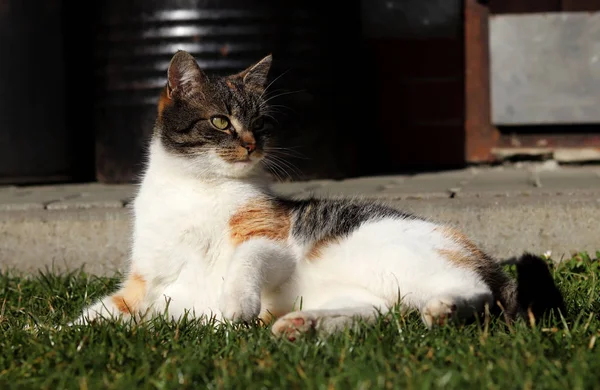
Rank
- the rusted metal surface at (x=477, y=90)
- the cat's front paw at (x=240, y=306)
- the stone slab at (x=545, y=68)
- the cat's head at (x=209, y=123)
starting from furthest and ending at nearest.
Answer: the rusted metal surface at (x=477, y=90), the stone slab at (x=545, y=68), the cat's head at (x=209, y=123), the cat's front paw at (x=240, y=306)

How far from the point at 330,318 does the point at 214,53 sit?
111 inches

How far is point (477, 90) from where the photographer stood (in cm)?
600

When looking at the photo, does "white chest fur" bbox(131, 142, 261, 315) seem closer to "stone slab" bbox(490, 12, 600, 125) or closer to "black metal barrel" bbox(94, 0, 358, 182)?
"black metal barrel" bbox(94, 0, 358, 182)

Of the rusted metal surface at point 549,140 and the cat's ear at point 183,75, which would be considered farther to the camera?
the rusted metal surface at point 549,140

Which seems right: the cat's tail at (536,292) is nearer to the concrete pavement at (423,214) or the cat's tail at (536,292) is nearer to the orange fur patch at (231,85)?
the concrete pavement at (423,214)

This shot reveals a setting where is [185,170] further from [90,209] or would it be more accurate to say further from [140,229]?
[90,209]

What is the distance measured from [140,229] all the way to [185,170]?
0.28 metres

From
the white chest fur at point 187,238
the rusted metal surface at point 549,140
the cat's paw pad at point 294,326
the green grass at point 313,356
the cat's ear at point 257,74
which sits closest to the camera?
the green grass at point 313,356

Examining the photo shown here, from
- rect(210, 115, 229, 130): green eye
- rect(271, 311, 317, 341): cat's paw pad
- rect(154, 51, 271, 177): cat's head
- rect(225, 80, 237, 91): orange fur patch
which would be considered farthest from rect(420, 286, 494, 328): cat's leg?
rect(225, 80, 237, 91): orange fur patch

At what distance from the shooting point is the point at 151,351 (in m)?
2.45

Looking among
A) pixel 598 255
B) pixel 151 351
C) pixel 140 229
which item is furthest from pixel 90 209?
pixel 598 255

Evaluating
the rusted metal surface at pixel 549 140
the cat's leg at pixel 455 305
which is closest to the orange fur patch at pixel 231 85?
the cat's leg at pixel 455 305

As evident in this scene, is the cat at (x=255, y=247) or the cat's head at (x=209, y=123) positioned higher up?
the cat's head at (x=209, y=123)

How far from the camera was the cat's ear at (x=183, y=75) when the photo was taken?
10.6 ft
